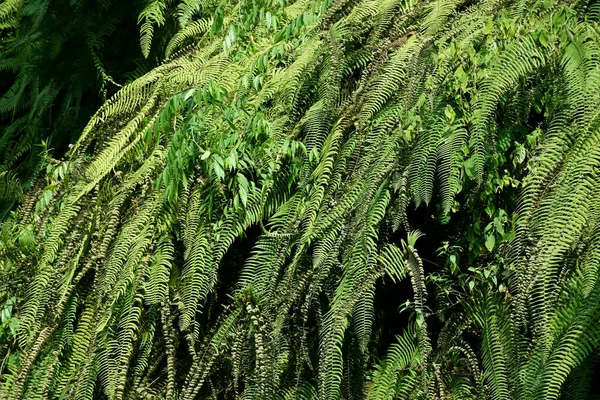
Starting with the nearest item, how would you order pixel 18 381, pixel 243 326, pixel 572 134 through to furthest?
pixel 572 134 → pixel 243 326 → pixel 18 381

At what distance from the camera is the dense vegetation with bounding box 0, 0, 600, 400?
2.63 metres

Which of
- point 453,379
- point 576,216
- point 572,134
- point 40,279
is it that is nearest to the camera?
point 576,216

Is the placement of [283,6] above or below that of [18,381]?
above

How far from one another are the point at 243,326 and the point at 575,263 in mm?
1248

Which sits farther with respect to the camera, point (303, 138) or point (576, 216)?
point (303, 138)

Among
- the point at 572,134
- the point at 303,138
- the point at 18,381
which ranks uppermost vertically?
the point at 572,134

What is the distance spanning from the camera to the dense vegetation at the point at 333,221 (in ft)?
8.64

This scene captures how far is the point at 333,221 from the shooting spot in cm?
299

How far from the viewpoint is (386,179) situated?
2.97 metres

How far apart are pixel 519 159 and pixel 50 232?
2119 millimetres

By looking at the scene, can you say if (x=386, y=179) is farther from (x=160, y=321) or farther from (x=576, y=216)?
(x=160, y=321)

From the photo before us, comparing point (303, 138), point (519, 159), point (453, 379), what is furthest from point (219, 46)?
point (453, 379)

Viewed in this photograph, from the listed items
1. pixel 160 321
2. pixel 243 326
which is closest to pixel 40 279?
pixel 160 321

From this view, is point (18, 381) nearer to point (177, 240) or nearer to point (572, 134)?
point (177, 240)
